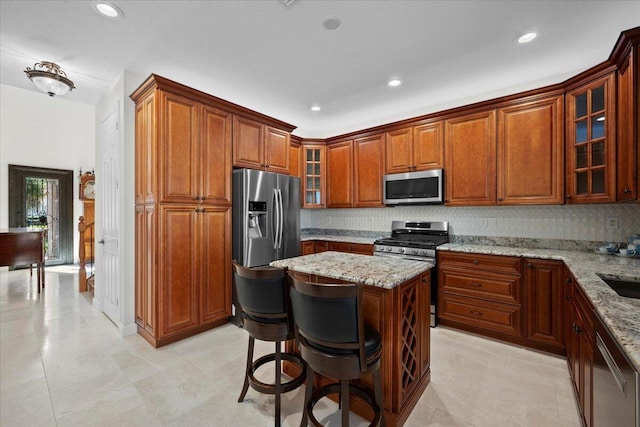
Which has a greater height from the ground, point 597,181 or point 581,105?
point 581,105

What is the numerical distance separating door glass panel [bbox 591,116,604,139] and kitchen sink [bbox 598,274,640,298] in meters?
1.43

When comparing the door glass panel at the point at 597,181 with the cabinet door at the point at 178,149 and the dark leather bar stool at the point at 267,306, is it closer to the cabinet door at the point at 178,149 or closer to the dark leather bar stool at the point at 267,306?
the dark leather bar stool at the point at 267,306

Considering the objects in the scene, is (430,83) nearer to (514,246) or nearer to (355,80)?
(355,80)

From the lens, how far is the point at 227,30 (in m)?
2.25

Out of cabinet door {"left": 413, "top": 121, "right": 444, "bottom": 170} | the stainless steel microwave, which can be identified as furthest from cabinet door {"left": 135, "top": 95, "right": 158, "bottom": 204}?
cabinet door {"left": 413, "top": 121, "right": 444, "bottom": 170}

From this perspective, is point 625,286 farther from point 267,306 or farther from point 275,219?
point 275,219

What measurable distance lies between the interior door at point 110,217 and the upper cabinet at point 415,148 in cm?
343

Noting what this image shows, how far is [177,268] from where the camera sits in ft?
9.15

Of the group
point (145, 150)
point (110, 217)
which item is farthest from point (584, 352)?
point (110, 217)

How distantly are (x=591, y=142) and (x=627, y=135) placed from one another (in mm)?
512

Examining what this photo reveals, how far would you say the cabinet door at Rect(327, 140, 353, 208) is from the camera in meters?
4.46

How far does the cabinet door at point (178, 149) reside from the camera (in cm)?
268

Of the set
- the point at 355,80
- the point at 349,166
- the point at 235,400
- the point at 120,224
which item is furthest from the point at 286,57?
the point at 235,400

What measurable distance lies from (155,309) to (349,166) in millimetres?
3222
